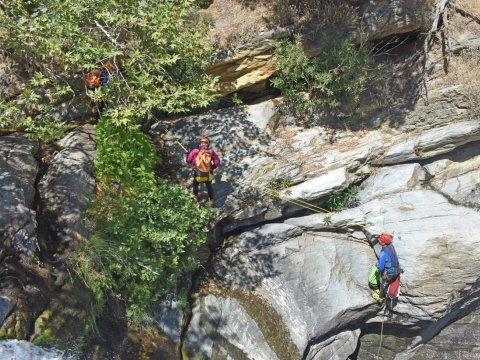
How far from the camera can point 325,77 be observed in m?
13.0

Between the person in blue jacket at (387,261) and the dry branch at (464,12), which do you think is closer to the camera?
the person in blue jacket at (387,261)

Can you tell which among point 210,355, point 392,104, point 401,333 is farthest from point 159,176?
point 401,333

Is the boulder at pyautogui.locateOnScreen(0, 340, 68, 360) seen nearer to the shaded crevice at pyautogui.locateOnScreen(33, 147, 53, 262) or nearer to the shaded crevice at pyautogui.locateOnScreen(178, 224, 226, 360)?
the shaded crevice at pyautogui.locateOnScreen(33, 147, 53, 262)

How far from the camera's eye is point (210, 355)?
1130 centimetres

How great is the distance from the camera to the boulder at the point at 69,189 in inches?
443

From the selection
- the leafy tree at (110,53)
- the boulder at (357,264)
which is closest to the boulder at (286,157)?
the boulder at (357,264)

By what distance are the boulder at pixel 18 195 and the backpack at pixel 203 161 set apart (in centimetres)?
400

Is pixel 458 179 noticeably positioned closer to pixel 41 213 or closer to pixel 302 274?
pixel 302 274

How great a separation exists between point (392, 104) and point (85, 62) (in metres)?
8.48

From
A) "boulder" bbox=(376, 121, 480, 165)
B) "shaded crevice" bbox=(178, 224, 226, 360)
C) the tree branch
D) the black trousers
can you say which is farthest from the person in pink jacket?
"boulder" bbox=(376, 121, 480, 165)

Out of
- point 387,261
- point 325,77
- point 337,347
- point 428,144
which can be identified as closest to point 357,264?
point 387,261

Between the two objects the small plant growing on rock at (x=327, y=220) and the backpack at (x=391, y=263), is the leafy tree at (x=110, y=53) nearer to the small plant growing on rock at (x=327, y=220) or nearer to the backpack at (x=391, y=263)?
the small plant growing on rock at (x=327, y=220)

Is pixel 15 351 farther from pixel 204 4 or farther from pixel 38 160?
pixel 204 4

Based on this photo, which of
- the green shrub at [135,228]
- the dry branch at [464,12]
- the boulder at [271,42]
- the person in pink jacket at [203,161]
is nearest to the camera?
the green shrub at [135,228]
